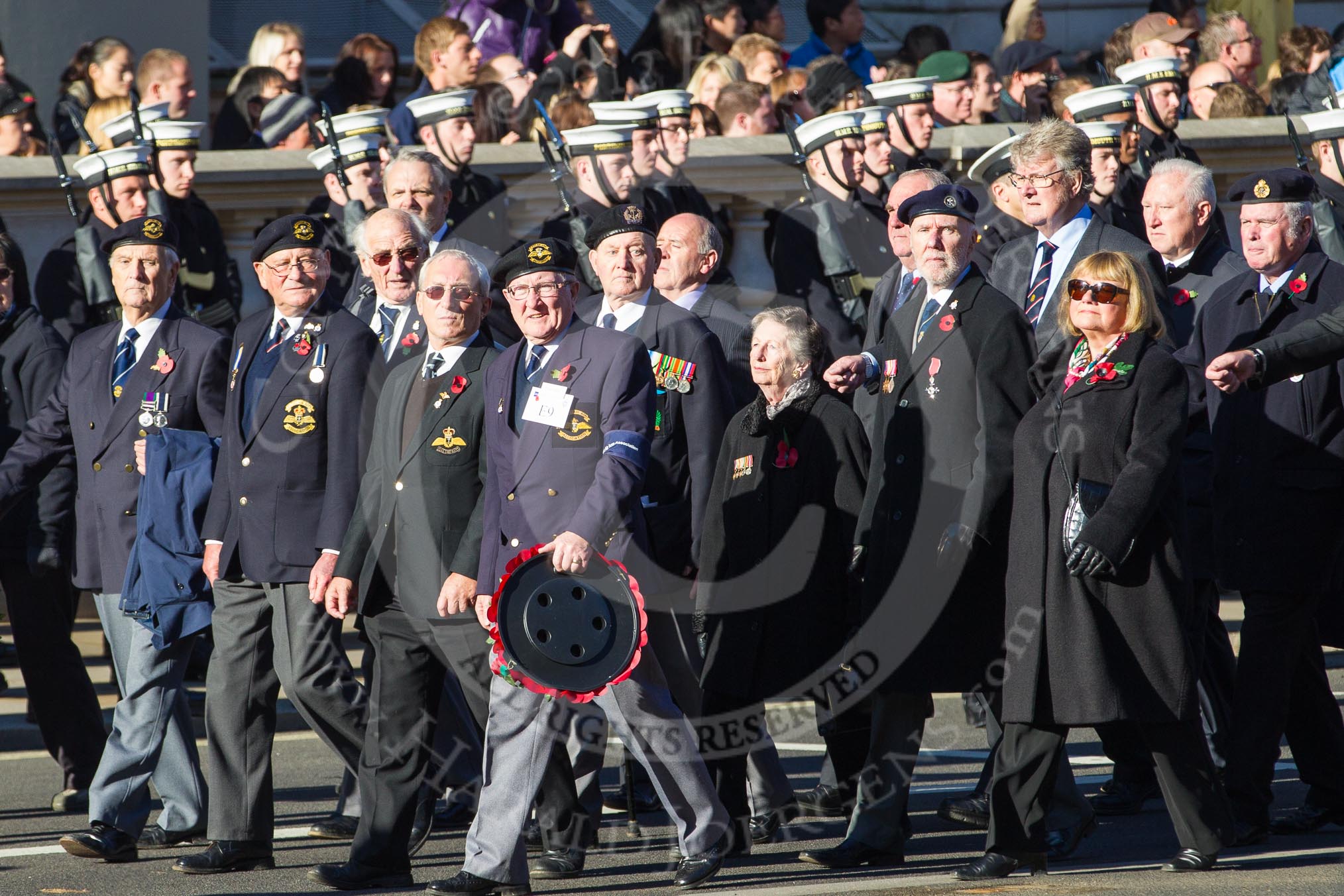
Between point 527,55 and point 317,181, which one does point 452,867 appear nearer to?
point 317,181

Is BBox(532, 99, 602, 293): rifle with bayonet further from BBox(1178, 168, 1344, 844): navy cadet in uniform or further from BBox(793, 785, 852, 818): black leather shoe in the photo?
BBox(1178, 168, 1344, 844): navy cadet in uniform

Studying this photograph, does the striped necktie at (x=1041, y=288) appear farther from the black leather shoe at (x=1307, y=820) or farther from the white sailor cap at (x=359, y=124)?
the white sailor cap at (x=359, y=124)

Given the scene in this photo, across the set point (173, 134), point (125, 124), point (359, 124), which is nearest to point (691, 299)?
point (359, 124)

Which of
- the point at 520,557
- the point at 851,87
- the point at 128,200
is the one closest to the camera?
the point at 520,557

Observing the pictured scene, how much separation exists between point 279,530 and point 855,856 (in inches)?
84.9

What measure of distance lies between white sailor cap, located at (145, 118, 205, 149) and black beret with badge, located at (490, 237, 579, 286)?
4.17 m

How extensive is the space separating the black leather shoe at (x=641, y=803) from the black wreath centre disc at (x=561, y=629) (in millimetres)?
1715

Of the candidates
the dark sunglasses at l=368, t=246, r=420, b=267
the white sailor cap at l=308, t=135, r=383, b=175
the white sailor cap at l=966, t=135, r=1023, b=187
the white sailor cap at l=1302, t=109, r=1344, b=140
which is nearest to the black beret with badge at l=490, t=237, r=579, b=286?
the dark sunglasses at l=368, t=246, r=420, b=267

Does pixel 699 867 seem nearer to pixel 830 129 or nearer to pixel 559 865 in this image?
pixel 559 865

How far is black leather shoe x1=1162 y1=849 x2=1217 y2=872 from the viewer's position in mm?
6582

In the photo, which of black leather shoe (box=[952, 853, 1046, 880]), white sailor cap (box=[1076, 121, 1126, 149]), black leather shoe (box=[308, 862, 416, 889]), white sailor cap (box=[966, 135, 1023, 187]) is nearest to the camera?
black leather shoe (box=[952, 853, 1046, 880])

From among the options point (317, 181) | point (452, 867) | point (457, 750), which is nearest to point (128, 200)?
point (317, 181)

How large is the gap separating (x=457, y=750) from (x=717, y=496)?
134 cm

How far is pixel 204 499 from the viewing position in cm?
761
